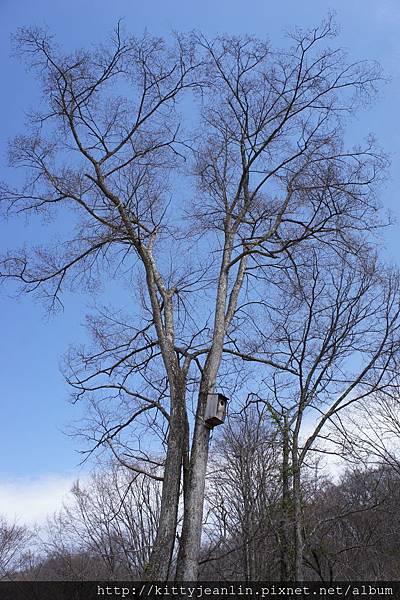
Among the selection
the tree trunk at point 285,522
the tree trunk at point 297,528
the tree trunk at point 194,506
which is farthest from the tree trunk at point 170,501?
the tree trunk at point 297,528

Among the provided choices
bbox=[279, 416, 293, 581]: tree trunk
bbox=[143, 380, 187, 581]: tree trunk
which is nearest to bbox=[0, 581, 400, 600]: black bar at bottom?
bbox=[143, 380, 187, 581]: tree trunk

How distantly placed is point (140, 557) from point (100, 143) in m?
8.59

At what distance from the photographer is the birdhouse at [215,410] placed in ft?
19.5

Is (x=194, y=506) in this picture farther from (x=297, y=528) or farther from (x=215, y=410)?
(x=297, y=528)

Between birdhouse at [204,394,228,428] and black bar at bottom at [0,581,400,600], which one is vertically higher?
birdhouse at [204,394,228,428]

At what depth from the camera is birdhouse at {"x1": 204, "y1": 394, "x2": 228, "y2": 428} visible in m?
5.94

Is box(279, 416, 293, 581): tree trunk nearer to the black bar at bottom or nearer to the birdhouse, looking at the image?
the black bar at bottom

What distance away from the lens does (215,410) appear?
19.5ft

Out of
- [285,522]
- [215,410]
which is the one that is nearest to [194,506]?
[215,410]

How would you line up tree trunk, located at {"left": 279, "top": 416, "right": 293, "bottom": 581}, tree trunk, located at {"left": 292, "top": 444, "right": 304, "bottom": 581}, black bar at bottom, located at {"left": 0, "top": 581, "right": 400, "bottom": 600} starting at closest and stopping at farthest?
black bar at bottom, located at {"left": 0, "top": 581, "right": 400, "bottom": 600} → tree trunk, located at {"left": 292, "top": 444, "right": 304, "bottom": 581} → tree trunk, located at {"left": 279, "top": 416, "right": 293, "bottom": 581}

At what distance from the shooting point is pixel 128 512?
13.2m

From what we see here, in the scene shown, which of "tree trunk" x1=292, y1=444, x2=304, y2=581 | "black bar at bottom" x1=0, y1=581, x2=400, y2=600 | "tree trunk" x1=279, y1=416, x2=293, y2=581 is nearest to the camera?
"black bar at bottom" x1=0, y1=581, x2=400, y2=600

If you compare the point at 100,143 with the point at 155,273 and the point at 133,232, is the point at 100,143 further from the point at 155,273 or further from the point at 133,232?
the point at 155,273

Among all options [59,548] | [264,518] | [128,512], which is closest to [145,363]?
[264,518]
